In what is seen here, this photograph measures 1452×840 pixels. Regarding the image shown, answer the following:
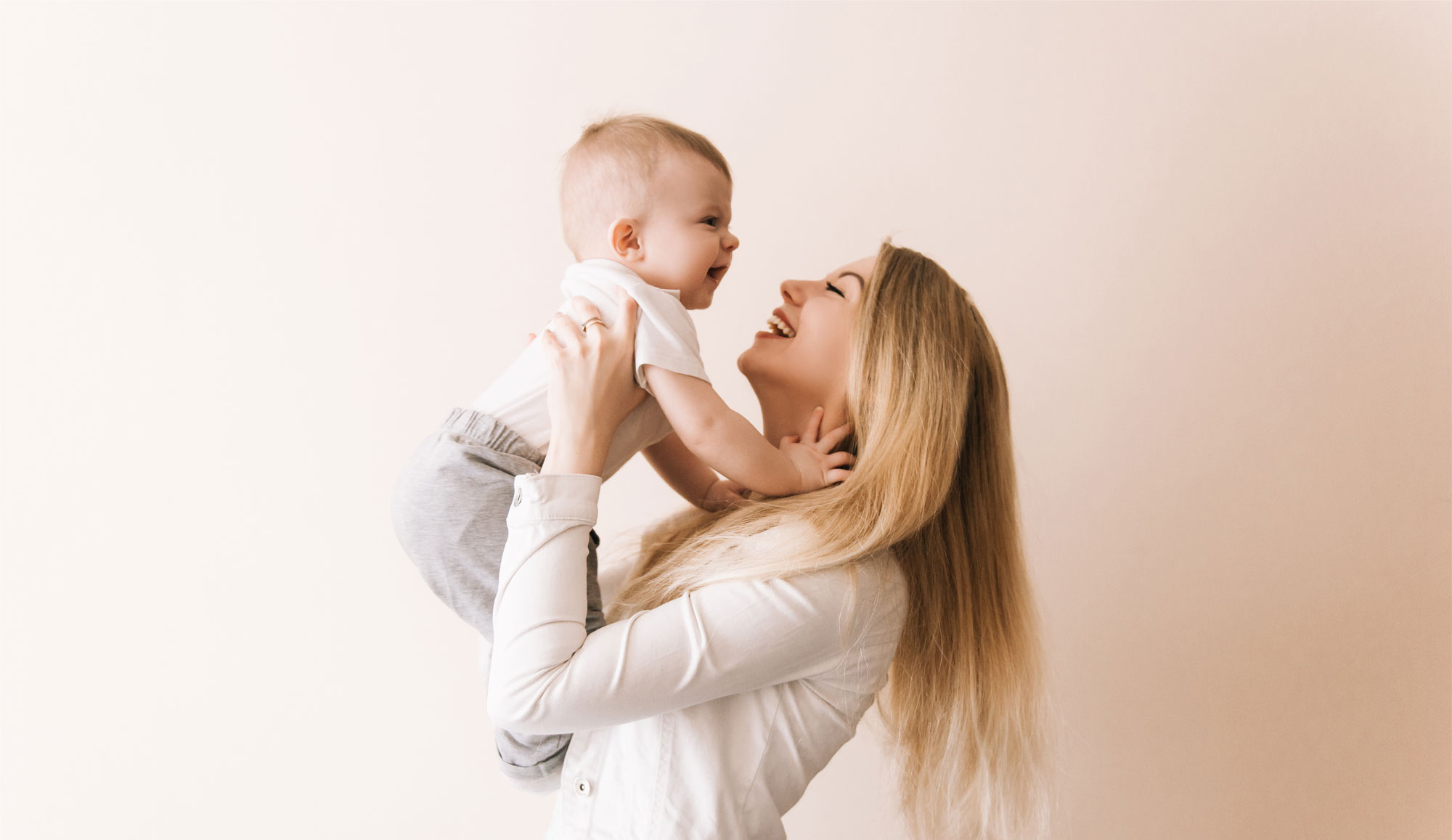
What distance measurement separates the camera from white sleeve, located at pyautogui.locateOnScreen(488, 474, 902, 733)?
3.76 feet

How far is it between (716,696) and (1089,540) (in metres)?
1.28

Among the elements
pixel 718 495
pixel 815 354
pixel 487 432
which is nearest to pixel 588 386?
pixel 487 432

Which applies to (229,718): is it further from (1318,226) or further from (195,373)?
(1318,226)

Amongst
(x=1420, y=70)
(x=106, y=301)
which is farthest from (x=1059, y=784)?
(x=106, y=301)

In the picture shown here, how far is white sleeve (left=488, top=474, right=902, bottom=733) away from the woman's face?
14.1 inches

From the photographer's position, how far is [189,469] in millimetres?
2148

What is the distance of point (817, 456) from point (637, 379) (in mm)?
314

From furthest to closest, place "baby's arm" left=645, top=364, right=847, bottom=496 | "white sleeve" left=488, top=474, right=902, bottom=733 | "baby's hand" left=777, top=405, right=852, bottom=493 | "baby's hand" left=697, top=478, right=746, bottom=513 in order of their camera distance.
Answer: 1. "baby's hand" left=697, top=478, right=746, bottom=513
2. "baby's hand" left=777, top=405, right=852, bottom=493
3. "baby's arm" left=645, top=364, right=847, bottom=496
4. "white sleeve" left=488, top=474, right=902, bottom=733

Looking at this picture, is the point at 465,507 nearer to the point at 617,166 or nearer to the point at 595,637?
the point at 595,637

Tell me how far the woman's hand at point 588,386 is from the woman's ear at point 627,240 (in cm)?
12

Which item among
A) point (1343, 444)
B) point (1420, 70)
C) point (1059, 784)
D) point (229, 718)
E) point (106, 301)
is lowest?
point (1059, 784)

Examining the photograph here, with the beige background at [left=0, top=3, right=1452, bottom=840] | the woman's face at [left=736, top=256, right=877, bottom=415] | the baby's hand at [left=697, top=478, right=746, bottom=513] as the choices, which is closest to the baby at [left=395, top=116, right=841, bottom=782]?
the woman's face at [left=736, top=256, right=877, bottom=415]

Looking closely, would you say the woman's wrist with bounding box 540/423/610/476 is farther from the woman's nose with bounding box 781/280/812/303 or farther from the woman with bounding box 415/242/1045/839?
the woman's nose with bounding box 781/280/812/303

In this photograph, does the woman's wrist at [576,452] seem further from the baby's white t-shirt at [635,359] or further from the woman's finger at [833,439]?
the woman's finger at [833,439]
